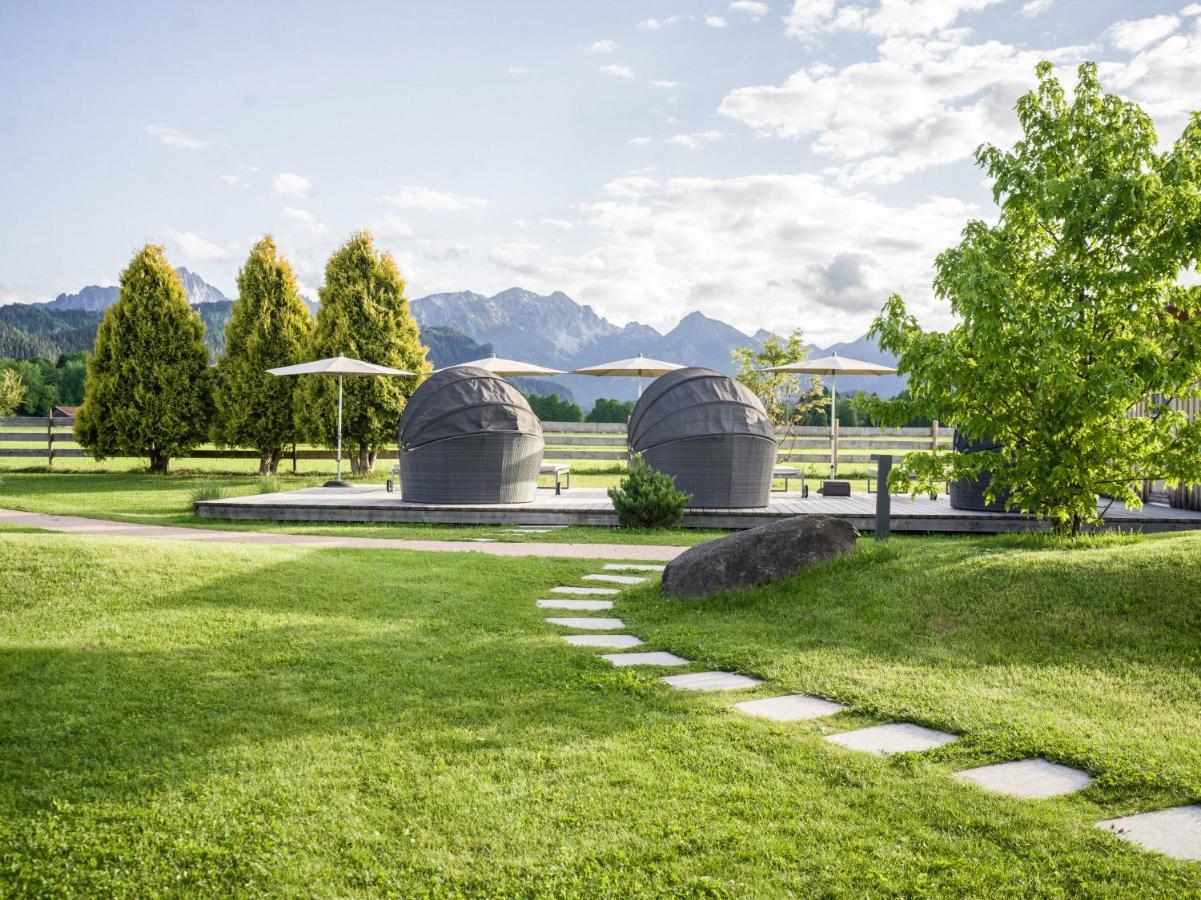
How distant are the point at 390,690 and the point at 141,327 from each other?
21.5 meters

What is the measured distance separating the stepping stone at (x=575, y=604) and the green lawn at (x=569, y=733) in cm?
19

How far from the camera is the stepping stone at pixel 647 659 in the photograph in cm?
550

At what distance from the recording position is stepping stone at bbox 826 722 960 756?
13.0 ft

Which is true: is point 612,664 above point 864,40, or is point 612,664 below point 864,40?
below

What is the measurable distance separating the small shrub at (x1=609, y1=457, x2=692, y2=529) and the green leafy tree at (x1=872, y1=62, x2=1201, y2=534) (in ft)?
16.4

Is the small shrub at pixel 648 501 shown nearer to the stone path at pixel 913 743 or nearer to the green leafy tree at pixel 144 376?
the stone path at pixel 913 743

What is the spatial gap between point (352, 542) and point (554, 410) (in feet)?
115

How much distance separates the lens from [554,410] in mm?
46281

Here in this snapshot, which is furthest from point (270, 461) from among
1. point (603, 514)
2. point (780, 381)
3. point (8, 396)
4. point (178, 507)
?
point (8, 396)

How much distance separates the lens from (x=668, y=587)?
756 centimetres

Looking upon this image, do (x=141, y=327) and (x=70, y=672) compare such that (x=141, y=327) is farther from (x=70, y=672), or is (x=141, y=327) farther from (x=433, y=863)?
(x=433, y=863)

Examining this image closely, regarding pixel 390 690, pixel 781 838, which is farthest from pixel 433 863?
pixel 390 690

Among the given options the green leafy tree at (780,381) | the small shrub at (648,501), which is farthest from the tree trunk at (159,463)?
the green leafy tree at (780,381)

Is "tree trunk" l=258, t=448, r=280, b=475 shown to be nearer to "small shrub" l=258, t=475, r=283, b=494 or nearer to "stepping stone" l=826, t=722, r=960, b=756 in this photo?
"small shrub" l=258, t=475, r=283, b=494
